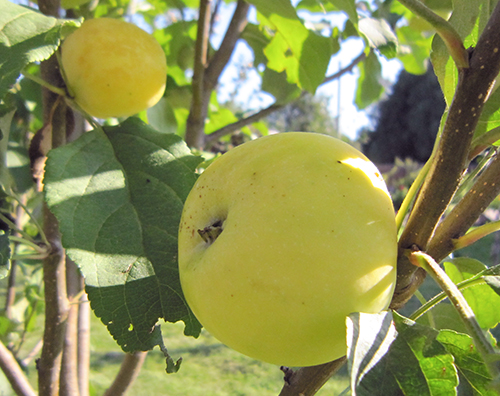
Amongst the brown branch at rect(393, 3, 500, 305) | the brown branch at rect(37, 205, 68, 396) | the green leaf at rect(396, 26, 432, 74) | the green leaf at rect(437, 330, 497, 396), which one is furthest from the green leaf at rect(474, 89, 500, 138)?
the green leaf at rect(396, 26, 432, 74)

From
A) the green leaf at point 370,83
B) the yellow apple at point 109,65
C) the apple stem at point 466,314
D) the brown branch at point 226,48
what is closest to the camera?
the apple stem at point 466,314

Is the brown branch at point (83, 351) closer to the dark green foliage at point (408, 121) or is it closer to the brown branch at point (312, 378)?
the brown branch at point (312, 378)

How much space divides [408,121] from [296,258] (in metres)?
14.3

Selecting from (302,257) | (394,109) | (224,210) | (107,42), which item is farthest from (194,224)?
(394,109)

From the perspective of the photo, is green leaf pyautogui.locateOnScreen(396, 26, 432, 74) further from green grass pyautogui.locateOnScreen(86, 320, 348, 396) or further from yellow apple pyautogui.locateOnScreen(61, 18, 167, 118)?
green grass pyautogui.locateOnScreen(86, 320, 348, 396)

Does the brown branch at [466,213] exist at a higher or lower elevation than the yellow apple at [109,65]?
higher

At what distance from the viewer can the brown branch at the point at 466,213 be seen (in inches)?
19.6

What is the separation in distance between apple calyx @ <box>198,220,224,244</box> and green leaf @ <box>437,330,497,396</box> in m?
0.24

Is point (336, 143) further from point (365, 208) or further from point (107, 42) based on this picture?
point (107, 42)

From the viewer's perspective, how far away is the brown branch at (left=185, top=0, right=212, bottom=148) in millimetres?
1052

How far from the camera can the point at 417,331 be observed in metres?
0.39

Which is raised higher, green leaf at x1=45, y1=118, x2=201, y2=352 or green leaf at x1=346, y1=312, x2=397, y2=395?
green leaf at x1=346, y1=312, x2=397, y2=395

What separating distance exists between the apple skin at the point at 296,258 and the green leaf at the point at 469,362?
8 centimetres

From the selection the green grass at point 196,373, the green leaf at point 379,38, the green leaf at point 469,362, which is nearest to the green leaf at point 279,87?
the green leaf at point 379,38
